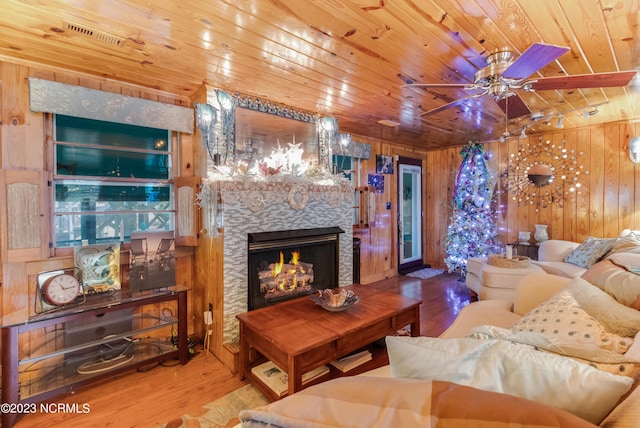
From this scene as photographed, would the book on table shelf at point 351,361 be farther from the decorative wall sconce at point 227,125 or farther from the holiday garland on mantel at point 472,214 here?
the holiday garland on mantel at point 472,214

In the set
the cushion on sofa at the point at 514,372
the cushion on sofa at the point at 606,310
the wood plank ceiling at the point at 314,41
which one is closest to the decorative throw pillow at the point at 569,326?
the cushion on sofa at the point at 606,310

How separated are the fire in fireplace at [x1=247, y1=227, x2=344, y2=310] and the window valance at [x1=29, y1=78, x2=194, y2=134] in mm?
1369

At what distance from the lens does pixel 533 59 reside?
5.08 ft

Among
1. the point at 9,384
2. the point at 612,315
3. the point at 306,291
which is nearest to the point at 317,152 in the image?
the point at 306,291

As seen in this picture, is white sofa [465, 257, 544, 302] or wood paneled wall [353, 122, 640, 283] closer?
white sofa [465, 257, 544, 302]

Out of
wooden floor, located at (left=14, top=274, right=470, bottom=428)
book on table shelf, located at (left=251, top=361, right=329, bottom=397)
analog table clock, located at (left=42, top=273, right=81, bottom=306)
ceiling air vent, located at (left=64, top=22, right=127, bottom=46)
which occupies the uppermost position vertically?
ceiling air vent, located at (left=64, top=22, right=127, bottom=46)

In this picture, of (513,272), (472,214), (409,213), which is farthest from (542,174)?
(409,213)

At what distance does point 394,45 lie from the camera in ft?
6.75

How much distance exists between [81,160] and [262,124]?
1.66 metres

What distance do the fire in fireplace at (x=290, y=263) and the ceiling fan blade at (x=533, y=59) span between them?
2225mm

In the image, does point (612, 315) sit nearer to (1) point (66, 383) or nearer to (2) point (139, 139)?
(1) point (66, 383)

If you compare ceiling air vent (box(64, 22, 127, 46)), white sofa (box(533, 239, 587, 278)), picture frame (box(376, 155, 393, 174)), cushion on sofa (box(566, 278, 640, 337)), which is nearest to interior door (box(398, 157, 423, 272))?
picture frame (box(376, 155, 393, 174))

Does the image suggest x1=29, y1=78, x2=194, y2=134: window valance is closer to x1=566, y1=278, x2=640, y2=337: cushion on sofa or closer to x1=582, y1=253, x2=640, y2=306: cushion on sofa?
x1=566, y1=278, x2=640, y2=337: cushion on sofa

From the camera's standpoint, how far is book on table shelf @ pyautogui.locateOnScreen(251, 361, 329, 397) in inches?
80.4
